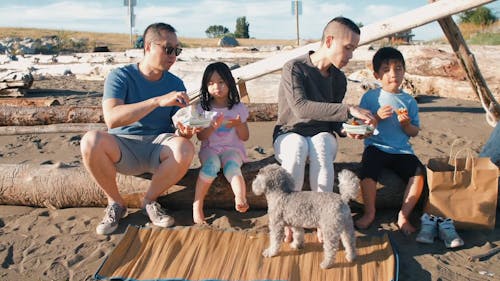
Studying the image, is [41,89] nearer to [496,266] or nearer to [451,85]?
[451,85]

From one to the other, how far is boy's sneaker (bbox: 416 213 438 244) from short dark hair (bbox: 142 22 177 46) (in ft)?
7.90

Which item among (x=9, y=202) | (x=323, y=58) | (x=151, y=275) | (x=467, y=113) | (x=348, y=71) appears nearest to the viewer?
(x=151, y=275)

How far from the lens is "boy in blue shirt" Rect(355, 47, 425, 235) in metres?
3.41

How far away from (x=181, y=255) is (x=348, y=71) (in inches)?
427

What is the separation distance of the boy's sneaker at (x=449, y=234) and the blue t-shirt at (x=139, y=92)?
89.4 inches

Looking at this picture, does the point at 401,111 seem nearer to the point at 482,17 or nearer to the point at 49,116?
the point at 49,116

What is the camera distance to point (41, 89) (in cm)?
1137

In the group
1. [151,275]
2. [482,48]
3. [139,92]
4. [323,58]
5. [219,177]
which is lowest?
[151,275]

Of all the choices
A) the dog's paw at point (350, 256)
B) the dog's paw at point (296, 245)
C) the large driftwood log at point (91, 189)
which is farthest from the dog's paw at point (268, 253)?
the large driftwood log at point (91, 189)

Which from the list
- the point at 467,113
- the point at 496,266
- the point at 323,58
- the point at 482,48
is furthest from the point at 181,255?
the point at 482,48

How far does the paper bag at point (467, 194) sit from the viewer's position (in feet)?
10.3

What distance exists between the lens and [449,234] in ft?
10.3

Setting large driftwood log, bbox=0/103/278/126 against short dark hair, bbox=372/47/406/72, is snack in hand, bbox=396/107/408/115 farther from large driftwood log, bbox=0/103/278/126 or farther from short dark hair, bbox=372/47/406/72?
large driftwood log, bbox=0/103/278/126

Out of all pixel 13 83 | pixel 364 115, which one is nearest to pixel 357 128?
pixel 364 115
